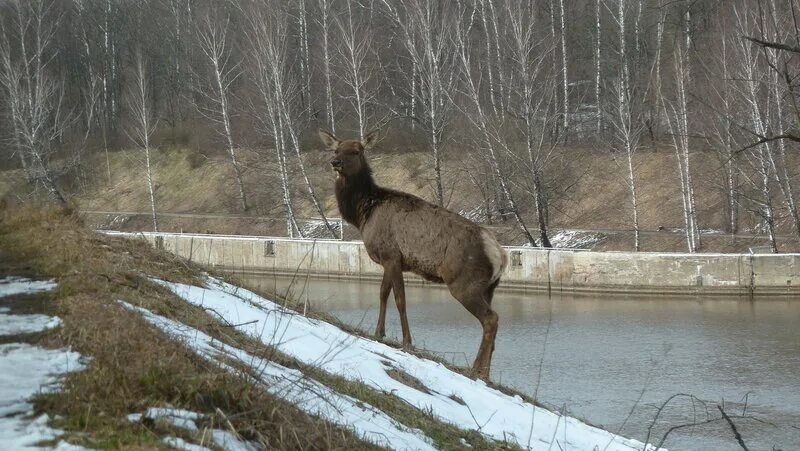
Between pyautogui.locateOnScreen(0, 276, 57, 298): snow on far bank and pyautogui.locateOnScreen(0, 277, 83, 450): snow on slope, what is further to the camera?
pyautogui.locateOnScreen(0, 276, 57, 298): snow on far bank

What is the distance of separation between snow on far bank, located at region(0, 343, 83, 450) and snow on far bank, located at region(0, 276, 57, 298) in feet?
4.31

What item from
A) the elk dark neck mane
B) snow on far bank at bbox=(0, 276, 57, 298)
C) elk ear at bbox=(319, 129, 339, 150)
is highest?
elk ear at bbox=(319, 129, 339, 150)

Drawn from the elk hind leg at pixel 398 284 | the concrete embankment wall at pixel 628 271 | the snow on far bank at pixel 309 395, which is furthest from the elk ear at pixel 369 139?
the concrete embankment wall at pixel 628 271

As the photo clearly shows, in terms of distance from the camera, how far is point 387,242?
14000mm

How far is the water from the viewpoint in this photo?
1521 centimetres

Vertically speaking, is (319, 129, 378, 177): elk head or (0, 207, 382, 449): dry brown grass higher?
(319, 129, 378, 177): elk head

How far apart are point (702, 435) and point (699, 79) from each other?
31813 mm

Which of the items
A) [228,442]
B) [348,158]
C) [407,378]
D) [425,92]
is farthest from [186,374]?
[425,92]

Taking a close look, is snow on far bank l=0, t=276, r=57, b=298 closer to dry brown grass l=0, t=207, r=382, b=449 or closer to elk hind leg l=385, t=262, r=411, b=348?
dry brown grass l=0, t=207, r=382, b=449

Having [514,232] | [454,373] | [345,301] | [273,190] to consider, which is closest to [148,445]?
[454,373]

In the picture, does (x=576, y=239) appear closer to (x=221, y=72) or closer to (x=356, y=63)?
(x=356, y=63)

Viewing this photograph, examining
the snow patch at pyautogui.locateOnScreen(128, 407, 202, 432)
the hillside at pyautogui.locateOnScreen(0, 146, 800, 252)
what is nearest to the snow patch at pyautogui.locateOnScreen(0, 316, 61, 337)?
the snow patch at pyautogui.locateOnScreen(128, 407, 202, 432)

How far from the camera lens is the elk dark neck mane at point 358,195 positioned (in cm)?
1462

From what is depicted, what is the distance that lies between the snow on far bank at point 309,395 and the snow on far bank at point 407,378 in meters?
0.91
